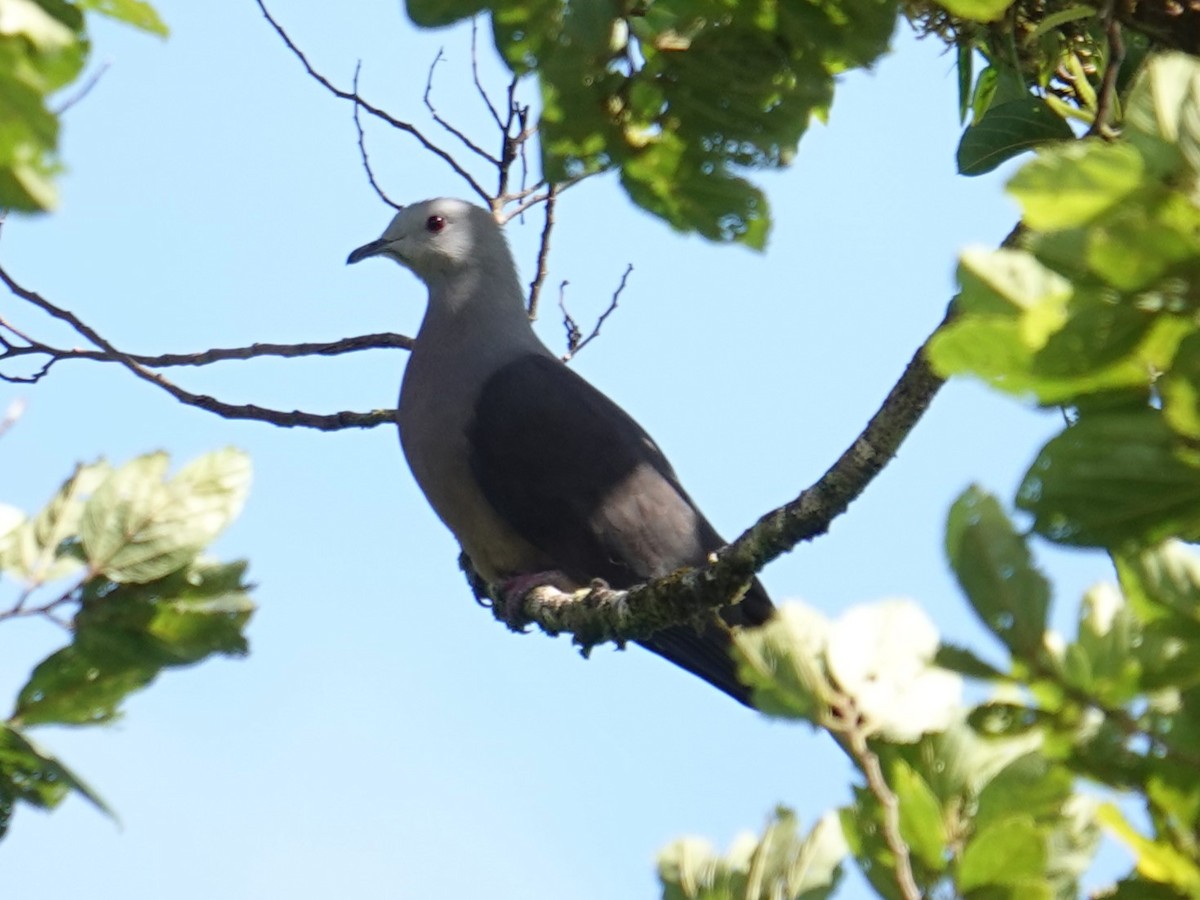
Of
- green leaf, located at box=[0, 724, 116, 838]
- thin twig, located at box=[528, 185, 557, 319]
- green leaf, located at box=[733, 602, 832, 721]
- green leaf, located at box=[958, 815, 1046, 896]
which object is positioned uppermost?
thin twig, located at box=[528, 185, 557, 319]

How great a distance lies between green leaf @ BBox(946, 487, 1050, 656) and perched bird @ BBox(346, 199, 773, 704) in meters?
3.47

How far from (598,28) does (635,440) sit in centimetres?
367

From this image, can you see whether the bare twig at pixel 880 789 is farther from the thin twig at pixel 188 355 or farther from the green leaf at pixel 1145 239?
the thin twig at pixel 188 355

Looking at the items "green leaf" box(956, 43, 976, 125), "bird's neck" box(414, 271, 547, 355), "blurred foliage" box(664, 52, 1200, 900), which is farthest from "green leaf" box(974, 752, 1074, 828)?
"bird's neck" box(414, 271, 547, 355)

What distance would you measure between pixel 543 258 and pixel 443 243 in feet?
2.73

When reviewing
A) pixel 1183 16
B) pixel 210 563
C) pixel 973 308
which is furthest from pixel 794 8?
pixel 210 563

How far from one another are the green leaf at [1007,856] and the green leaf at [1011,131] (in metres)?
1.76

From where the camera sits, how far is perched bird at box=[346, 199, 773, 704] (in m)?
4.77

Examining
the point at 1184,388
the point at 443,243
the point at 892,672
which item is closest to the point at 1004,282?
the point at 1184,388

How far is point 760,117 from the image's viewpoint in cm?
172

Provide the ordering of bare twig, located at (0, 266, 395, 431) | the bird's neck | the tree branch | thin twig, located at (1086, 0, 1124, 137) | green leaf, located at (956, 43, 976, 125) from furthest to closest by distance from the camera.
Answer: the bird's neck, bare twig, located at (0, 266, 395, 431), green leaf, located at (956, 43, 976, 125), the tree branch, thin twig, located at (1086, 0, 1124, 137)

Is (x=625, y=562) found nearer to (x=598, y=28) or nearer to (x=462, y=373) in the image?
(x=462, y=373)

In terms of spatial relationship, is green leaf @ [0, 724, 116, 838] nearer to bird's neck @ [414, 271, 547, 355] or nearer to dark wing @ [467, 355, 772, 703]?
dark wing @ [467, 355, 772, 703]

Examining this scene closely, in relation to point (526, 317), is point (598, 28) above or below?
below
